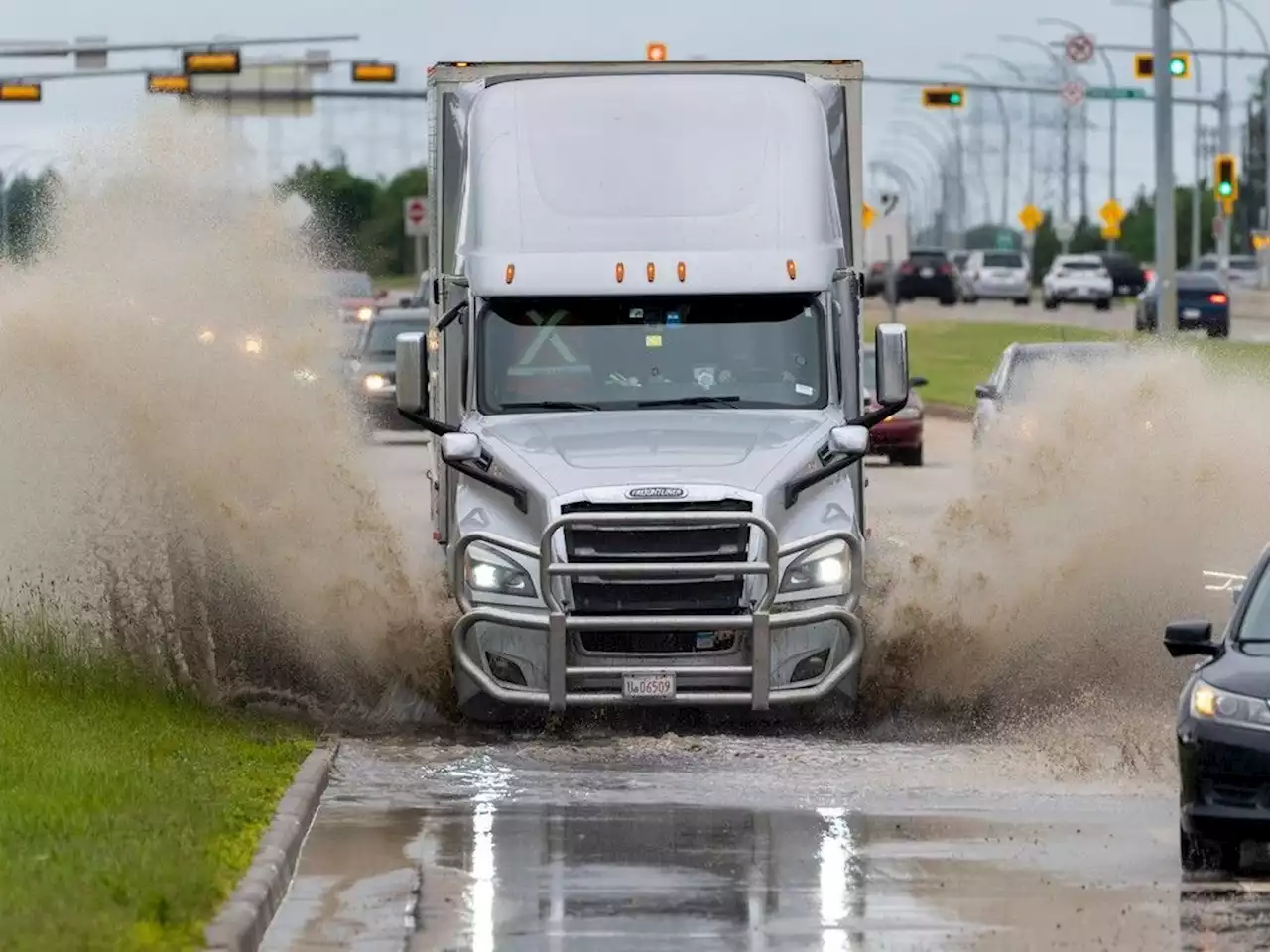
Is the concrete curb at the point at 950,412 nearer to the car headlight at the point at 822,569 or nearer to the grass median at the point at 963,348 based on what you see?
the grass median at the point at 963,348

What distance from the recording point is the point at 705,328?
1555 cm

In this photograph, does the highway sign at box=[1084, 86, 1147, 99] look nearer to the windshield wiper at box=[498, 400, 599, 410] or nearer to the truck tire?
the truck tire

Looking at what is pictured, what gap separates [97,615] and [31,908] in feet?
24.8

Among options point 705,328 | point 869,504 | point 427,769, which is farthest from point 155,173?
point 869,504

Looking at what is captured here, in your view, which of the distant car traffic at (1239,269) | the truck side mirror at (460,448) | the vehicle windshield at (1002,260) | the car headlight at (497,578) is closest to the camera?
the car headlight at (497,578)

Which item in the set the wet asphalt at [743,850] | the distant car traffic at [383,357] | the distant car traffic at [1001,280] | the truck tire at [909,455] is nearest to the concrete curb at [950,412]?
the distant car traffic at [383,357]

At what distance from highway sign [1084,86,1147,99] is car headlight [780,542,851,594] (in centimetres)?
4879

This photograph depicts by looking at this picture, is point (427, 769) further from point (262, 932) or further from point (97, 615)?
point (262, 932)

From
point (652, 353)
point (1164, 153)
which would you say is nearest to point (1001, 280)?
point (1164, 153)

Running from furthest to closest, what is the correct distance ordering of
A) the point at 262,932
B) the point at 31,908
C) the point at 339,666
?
the point at 339,666 < the point at 262,932 < the point at 31,908

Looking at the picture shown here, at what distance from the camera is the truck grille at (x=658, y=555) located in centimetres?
1446

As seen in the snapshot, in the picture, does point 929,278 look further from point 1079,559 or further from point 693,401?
point 693,401

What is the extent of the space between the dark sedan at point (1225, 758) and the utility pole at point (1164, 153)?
39.3m

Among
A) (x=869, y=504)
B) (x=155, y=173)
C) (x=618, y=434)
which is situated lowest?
(x=869, y=504)
